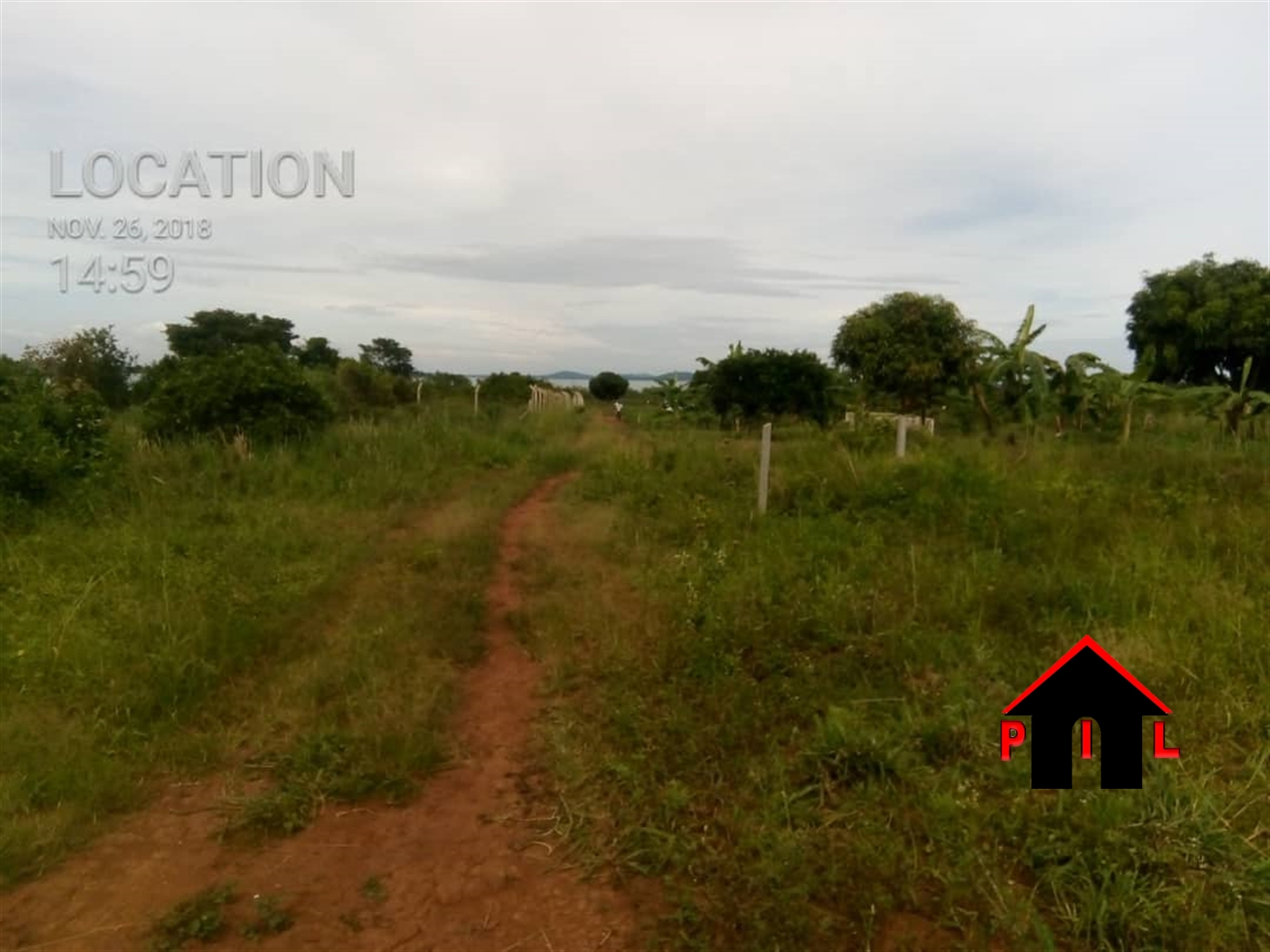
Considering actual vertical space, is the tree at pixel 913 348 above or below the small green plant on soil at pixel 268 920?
above

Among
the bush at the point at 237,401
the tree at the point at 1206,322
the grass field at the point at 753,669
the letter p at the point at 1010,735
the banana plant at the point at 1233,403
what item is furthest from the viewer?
the tree at the point at 1206,322

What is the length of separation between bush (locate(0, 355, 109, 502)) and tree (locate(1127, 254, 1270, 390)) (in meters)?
17.4

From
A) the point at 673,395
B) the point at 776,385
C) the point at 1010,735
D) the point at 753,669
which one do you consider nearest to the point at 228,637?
the point at 753,669

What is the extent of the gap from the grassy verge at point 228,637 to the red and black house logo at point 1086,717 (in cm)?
234

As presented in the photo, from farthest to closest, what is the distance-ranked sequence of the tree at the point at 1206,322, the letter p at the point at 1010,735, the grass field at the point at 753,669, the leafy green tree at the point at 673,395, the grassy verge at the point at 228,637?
the leafy green tree at the point at 673,395
the tree at the point at 1206,322
the grassy verge at the point at 228,637
the letter p at the point at 1010,735
the grass field at the point at 753,669

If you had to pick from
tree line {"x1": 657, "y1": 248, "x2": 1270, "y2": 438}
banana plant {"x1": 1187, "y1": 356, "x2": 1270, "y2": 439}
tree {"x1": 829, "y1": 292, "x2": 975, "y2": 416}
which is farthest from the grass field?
tree {"x1": 829, "y1": 292, "x2": 975, "y2": 416}

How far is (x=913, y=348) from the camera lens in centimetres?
1789

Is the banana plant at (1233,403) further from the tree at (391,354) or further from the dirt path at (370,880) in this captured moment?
the tree at (391,354)

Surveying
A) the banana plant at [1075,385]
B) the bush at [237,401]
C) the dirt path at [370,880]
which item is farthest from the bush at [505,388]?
the dirt path at [370,880]

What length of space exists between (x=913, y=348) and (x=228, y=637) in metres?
16.4

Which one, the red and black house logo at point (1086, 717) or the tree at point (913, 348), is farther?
the tree at point (913, 348)

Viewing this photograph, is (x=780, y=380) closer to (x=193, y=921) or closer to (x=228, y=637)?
(x=228, y=637)

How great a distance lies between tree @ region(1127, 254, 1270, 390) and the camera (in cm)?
1634

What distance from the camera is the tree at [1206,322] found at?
53.6 feet
